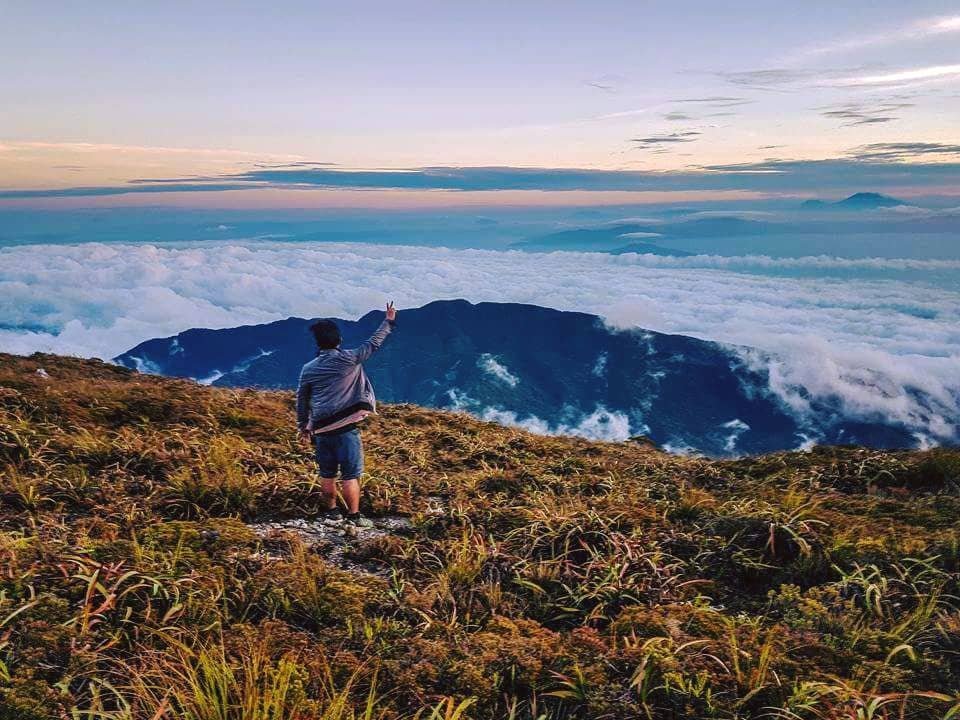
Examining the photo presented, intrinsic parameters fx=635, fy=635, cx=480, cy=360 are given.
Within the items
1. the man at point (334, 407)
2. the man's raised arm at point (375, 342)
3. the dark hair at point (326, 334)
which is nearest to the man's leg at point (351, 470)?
the man at point (334, 407)

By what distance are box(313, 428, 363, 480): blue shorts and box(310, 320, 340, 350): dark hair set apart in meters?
0.97

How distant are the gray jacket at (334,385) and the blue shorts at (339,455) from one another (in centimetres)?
19

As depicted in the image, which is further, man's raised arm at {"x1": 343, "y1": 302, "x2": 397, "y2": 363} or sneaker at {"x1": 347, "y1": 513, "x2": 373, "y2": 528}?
man's raised arm at {"x1": 343, "y1": 302, "x2": 397, "y2": 363}

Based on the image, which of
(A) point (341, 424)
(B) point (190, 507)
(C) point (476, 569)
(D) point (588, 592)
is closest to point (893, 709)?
(D) point (588, 592)

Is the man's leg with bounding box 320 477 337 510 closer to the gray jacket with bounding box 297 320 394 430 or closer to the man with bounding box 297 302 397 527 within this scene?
the man with bounding box 297 302 397 527

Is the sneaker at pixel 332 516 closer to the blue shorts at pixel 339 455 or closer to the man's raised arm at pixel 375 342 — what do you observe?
the blue shorts at pixel 339 455

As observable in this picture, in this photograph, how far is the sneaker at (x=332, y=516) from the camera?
6545 mm

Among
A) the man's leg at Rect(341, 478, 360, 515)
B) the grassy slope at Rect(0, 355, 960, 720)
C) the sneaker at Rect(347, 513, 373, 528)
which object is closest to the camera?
the grassy slope at Rect(0, 355, 960, 720)

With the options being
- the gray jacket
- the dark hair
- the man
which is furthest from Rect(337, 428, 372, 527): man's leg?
the dark hair

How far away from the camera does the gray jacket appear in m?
6.79

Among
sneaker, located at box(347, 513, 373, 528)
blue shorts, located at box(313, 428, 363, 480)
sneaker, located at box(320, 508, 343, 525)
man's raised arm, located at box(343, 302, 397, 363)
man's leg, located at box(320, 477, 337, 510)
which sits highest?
man's raised arm, located at box(343, 302, 397, 363)

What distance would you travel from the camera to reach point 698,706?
124 inches

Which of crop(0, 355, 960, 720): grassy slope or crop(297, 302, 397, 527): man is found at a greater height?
crop(297, 302, 397, 527): man

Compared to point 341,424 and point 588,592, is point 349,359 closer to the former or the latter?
point 341,424
